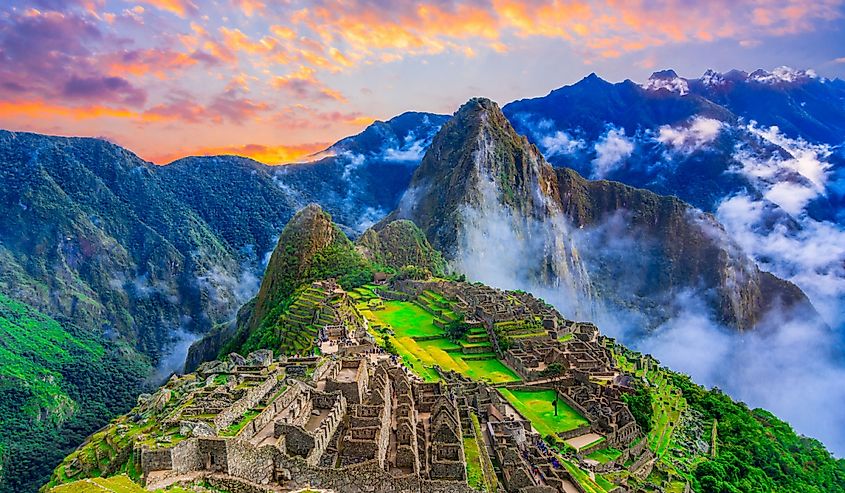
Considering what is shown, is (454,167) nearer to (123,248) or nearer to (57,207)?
(123,248)

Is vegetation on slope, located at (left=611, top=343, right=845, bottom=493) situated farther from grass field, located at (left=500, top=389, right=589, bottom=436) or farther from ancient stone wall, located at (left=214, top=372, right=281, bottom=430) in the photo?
ancient stone wall, located at (left=214, top=372, right=281, bottom=430)

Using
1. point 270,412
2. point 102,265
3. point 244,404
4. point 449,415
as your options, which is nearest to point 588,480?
point 449,415

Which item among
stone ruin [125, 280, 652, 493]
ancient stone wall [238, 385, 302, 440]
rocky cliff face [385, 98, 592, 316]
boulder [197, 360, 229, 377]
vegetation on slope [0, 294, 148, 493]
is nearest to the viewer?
stone ruin [125, 280, 652, 493]

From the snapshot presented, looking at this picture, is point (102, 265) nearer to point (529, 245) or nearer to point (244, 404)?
point (529, 245)

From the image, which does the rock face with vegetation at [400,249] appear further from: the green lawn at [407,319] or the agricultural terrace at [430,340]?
the green lawn at [407,319]

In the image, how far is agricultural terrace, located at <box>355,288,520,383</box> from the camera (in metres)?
50.0

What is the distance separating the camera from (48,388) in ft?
317

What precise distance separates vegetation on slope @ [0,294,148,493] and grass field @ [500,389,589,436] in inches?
1966

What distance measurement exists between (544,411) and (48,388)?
87.4 metres

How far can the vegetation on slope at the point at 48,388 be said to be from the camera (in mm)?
72812

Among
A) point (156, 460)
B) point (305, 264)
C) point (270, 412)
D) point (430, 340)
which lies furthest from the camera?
point (305, 264)

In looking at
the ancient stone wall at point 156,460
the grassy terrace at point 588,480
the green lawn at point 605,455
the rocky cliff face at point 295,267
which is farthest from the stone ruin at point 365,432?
the rocky cliff face at point 295,267

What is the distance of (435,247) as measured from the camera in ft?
481

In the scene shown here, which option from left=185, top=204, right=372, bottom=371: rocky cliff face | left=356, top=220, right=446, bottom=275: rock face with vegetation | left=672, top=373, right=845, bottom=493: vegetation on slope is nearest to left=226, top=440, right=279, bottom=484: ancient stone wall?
left=672, top=373, right=845, bottom=493: vegetation on slope
